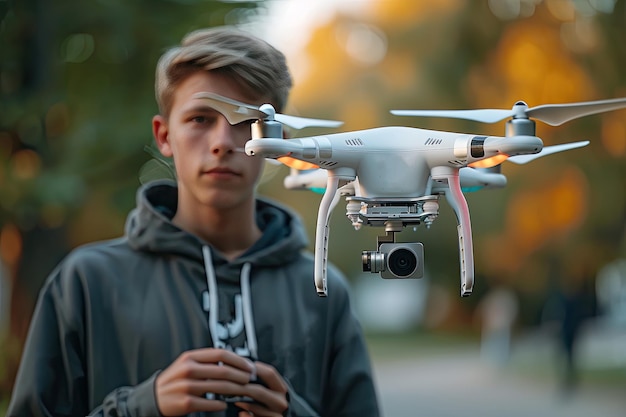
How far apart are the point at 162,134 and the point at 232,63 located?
0.30m

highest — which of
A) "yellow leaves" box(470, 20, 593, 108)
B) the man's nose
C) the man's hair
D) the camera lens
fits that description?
"yellow leaves" box(470, 20, 593, 108)

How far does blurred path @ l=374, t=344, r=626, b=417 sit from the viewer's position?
36.9ft

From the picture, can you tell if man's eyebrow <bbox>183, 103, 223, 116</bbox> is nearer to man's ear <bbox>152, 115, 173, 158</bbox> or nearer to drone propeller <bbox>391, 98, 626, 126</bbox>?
man's ear <bbox>152, 115, 173, 158</bbox>

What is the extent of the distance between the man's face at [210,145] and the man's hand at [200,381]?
368 millimetres

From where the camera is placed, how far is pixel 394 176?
5.36ft

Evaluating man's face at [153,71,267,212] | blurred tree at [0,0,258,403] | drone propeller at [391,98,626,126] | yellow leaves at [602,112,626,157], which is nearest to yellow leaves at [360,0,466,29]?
yellow leaves at [602,112,626,157]

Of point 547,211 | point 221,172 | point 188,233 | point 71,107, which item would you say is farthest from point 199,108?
point 547,211

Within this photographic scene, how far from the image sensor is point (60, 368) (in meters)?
2.17

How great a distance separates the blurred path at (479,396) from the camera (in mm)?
11234

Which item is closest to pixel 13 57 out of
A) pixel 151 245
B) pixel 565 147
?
pixel 151 245

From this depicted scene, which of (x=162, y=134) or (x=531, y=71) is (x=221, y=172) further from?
(x=531, y=71)

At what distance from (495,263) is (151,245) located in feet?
43.2

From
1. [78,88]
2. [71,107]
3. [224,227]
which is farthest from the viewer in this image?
[78,88]

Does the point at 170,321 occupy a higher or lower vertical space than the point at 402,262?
lower
